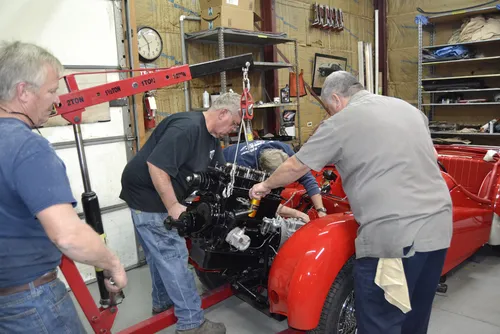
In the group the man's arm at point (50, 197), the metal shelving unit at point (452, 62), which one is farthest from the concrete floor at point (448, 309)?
the metal shelving unit at point (452, 62)

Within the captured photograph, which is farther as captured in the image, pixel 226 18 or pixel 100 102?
pixel 226 18

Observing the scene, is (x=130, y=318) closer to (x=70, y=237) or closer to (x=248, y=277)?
(x=248, y=277)

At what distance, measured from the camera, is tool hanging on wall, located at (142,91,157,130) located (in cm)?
414

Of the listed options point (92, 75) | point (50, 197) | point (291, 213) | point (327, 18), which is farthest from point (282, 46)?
point (50, 197)

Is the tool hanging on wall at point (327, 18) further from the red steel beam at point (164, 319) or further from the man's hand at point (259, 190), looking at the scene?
the man's hand at point (259, 190)

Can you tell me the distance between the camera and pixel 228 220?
6.81ft

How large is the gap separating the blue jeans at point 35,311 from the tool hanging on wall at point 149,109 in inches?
114

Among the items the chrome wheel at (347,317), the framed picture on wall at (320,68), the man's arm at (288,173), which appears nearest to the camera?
the man's arm at (288,173)

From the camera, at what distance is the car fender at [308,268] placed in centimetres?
209

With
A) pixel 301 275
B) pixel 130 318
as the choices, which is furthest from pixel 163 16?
pixel 301 275

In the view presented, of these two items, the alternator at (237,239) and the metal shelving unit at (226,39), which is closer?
the alternator at (237,239)

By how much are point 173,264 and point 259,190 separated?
862mm

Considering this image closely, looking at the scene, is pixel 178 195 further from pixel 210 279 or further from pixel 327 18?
pixel 327 18

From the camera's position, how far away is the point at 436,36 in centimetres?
729
